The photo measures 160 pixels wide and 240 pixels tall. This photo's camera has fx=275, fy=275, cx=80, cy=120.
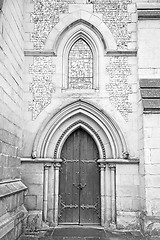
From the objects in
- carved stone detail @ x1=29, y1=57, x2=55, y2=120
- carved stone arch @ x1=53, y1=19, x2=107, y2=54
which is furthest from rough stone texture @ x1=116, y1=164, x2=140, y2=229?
carved stone arch @ x1=53, y1=19, x2=107, y2=54

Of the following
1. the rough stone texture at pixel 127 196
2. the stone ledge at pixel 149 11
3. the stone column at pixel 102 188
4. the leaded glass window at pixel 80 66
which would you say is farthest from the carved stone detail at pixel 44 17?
the rough stone texture at pixel 127 196

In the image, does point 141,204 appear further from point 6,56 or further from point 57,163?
point 6,56

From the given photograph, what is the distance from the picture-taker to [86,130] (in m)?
6.68

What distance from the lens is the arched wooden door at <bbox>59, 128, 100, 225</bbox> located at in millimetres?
6535

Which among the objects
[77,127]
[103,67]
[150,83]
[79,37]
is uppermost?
[79,37]

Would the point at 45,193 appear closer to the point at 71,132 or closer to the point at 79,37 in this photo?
the point at 71,132

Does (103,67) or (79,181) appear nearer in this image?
(79,181)

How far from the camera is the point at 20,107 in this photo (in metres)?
6.39

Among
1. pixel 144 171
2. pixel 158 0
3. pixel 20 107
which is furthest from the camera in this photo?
pixel 158 0

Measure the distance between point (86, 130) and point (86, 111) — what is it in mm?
466

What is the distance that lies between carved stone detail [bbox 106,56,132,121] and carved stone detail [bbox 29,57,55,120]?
1.43m

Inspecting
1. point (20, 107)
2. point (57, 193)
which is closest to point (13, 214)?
point (57, 193)

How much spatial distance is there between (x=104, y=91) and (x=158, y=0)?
2.67 m

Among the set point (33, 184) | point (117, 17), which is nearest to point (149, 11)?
point (117, 17)
